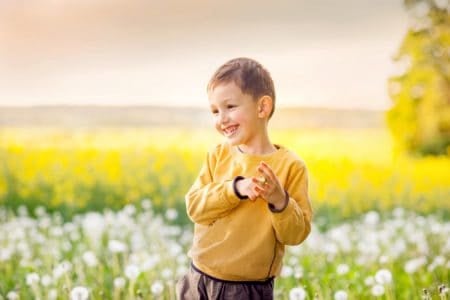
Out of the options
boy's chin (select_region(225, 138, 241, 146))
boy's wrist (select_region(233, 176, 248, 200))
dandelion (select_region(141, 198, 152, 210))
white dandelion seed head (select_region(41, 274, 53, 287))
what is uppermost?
boy's chin (select_region(225, 138, 241, 146))

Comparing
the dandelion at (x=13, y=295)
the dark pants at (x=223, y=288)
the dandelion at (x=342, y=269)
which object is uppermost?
the dark pants at (x=223, y=288)

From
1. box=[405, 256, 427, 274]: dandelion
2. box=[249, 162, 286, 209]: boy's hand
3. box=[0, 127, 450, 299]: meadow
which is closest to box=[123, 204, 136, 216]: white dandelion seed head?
box=[0, 127, 450, 299]: meadow

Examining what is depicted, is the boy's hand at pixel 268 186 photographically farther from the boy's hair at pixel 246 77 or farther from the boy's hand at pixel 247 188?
the boy's hair at pixel 246 77

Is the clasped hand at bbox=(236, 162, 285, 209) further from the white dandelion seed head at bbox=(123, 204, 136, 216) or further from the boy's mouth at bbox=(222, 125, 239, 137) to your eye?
the white dandelion seed head at bbox=(123, 204, 136, 216)

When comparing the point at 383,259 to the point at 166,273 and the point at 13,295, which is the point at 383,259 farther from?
the point at 13,295

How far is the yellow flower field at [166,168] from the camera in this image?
3.29 m

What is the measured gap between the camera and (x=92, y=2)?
9.91ft

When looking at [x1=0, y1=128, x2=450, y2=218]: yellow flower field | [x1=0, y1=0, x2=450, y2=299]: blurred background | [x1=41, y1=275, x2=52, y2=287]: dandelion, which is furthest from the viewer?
[x1=0, y1=128, x2=450, y2=218]: yellow flower field

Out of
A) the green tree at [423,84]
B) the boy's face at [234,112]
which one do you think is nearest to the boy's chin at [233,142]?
the boy's face at [234,112]

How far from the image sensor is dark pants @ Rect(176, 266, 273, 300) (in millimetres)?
1568

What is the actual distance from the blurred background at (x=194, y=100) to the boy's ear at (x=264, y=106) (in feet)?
4.31

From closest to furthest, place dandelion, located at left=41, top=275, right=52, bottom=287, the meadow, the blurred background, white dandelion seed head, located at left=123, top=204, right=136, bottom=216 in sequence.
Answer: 1. dandelion, located at left=41, top=275, right=52, bottom=287
2. the meadow
3. white dandelion seed head, located at left=123, top=204, right=136, bottom=216
4. the blurred background

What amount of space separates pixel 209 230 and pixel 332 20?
168 centimetres

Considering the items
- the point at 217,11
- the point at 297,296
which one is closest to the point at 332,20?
the point at 217,11
